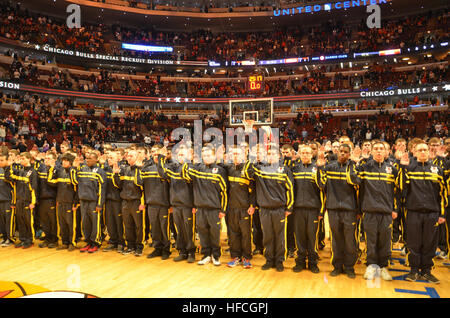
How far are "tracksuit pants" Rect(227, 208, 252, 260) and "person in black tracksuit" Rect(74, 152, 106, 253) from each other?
2.87 meters

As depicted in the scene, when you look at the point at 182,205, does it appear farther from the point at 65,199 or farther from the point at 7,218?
the point at 7,218

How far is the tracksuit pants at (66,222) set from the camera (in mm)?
7050

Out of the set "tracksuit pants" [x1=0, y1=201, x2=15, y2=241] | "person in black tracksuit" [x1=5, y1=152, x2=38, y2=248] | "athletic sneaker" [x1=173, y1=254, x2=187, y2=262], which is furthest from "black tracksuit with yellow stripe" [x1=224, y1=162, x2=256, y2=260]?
"tracksuit pants" [x1=0, y1=201, x2=15, y2=241]

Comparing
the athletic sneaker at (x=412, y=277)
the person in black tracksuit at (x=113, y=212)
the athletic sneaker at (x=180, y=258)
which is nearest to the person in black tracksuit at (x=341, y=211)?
the athletic sneaker at (x=412, y=277)

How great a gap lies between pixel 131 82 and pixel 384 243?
32.6 meters

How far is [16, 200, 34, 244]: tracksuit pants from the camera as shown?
739 cm

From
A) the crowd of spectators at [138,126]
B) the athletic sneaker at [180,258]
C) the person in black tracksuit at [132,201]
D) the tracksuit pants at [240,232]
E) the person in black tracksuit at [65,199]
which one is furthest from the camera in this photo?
the crowd of spectators at [138,126]

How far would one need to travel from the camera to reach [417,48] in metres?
26.5

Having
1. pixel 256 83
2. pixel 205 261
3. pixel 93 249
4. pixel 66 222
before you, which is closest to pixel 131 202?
pixel 93 249

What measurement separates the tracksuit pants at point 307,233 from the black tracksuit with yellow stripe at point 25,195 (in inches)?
232

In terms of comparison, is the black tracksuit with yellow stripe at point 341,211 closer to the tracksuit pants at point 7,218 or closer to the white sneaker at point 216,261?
the white sneaker at point 216,261

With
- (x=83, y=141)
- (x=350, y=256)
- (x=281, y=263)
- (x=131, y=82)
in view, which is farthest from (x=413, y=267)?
(x=131, y=82)

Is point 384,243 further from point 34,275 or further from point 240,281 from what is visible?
point 34,275

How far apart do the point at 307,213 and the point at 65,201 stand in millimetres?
5204
